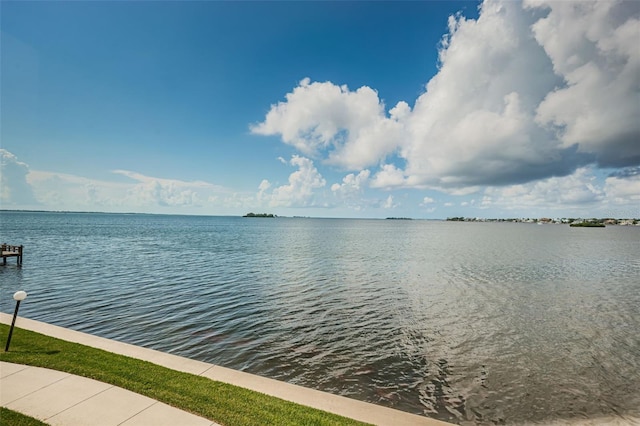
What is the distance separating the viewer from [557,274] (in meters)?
32.4

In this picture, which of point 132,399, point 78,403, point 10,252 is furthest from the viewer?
point 10,252

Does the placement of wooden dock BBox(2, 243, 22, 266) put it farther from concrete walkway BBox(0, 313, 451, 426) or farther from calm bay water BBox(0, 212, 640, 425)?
concrete walkway BBox(0, 313, 451, 426)

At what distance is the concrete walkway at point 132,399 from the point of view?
6.45 m

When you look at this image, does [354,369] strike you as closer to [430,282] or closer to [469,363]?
[469,363]

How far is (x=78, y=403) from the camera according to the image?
6.82m

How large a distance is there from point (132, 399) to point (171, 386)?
891 mm

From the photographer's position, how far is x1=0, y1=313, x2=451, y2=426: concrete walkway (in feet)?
21.2

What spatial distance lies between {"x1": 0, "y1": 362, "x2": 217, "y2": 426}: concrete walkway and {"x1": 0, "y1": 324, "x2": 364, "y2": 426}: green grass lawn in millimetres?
245

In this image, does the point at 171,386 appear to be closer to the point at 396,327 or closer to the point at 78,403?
the point at 78,403

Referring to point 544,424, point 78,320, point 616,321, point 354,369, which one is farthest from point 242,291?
point 616,321

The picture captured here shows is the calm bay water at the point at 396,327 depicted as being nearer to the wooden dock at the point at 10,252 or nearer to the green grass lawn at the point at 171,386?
the wooden dock at the point at 10,252

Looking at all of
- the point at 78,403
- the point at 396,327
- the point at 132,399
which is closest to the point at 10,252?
the point at 78,403

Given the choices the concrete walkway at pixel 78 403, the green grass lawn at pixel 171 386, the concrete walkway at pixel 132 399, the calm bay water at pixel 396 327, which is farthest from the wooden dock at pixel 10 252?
the concrete walkway at pixel 78 403

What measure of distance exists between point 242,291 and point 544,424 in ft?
61.9
